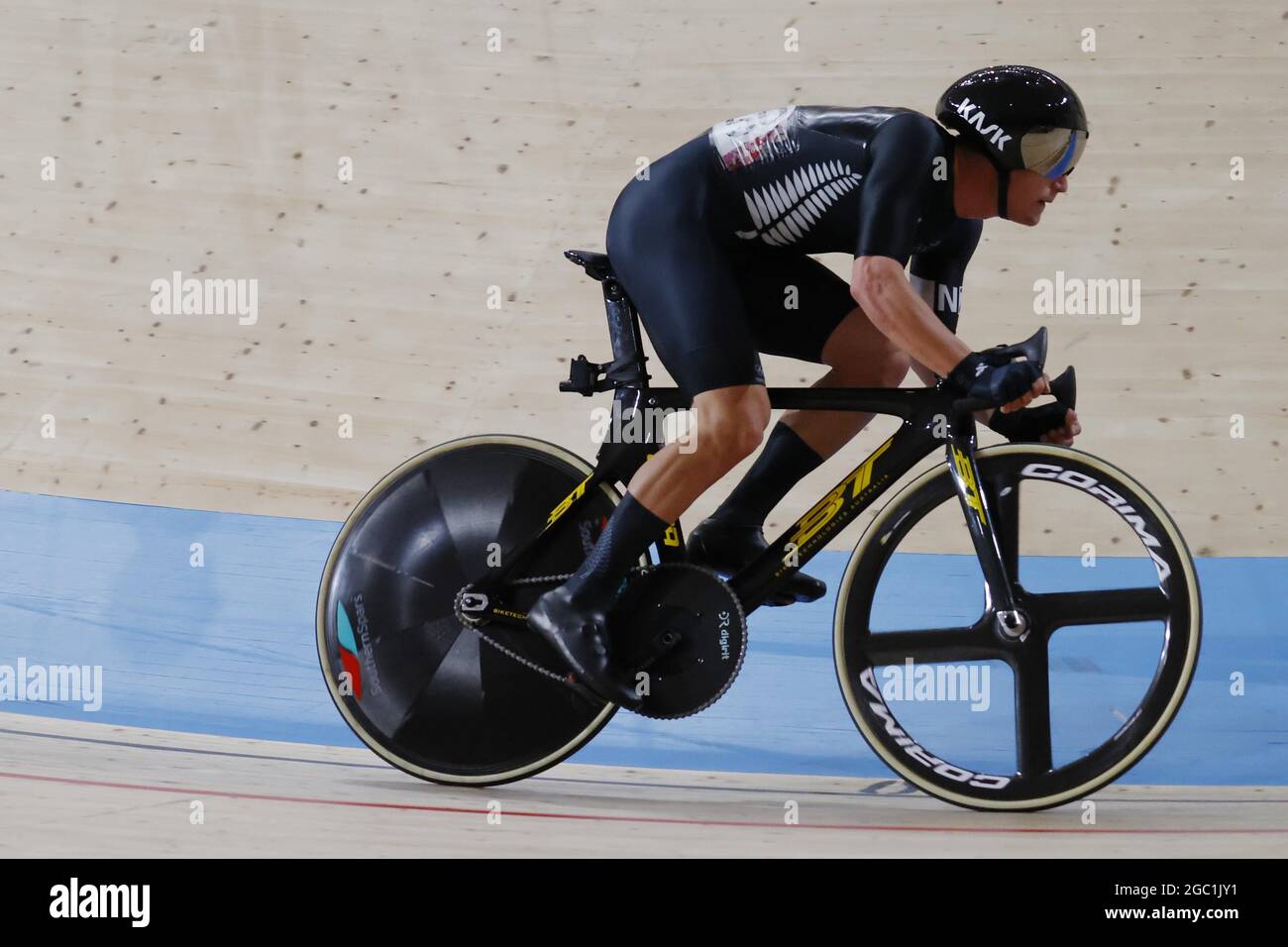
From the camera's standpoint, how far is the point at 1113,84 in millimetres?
4719

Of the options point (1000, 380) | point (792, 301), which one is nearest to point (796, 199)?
point (792, 301)

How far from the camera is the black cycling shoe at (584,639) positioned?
7.03 ft

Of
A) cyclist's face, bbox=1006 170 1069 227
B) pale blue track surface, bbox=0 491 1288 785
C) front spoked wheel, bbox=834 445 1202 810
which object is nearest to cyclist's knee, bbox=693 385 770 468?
front spoked wheel, bbox=834 445 1202 810

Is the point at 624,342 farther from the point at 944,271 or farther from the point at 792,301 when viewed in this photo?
the point at 944,271

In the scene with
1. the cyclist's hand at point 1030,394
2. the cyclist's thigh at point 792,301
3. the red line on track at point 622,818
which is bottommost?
the red line on track at point 622,818

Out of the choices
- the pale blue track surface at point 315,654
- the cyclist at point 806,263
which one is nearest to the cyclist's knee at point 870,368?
the cyclist at point 806,263

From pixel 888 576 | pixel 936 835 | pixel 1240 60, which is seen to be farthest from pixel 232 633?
pixel 1240 60

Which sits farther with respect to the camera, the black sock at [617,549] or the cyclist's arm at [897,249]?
the black sock at [617,549]

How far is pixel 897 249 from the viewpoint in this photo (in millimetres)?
1963

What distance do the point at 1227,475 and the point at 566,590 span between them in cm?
274

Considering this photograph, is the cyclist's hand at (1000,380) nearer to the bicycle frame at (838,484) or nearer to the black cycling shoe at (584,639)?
the bicycle frame at (838,484)

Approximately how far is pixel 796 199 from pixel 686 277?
204 millimetres

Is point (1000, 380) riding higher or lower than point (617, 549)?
higher

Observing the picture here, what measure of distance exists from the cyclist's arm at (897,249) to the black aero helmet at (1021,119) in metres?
0.10
